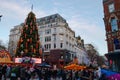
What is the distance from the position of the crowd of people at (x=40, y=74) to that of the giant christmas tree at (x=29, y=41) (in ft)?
44.1

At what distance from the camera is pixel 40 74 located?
20859mm

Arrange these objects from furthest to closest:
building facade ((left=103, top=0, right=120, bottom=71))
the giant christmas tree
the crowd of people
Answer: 1. the giant christmas tree
2. building facade ((left=103, top=0, right=120, bottom=71))
3. the crowd of people

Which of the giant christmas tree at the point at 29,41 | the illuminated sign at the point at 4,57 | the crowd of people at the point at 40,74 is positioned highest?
the giant christmas tree at the point at 29,41

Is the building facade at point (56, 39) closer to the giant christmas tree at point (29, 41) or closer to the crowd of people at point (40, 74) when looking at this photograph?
the giant christmas tree at point (29, 41)

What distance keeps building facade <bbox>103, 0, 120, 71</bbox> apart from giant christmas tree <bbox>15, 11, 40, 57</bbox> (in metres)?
15.1

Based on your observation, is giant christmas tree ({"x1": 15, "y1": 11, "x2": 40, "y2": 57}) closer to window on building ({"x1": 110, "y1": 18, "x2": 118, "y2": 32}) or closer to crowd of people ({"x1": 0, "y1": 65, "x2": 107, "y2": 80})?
crowd of people ({"x1": 0, "y1": 65, "x2": 107, "y2": 80})

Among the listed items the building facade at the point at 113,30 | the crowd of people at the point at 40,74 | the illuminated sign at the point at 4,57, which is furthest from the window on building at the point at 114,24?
the illuminated sign at the point at 4,57

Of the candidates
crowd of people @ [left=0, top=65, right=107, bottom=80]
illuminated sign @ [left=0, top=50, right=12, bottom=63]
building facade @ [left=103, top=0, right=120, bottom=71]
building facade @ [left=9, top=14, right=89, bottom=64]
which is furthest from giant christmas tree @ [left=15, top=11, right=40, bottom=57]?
building facade @ [left=9, top=14, right=89, bottom=64]

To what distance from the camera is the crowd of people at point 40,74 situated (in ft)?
55.5

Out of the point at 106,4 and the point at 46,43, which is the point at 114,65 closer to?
the point at 106,4

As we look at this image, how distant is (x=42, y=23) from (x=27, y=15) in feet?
106

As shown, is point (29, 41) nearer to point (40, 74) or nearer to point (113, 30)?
point (113, 30)

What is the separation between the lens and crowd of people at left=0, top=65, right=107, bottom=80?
55.5 feet

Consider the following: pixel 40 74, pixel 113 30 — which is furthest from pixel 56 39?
pixel 40 74
